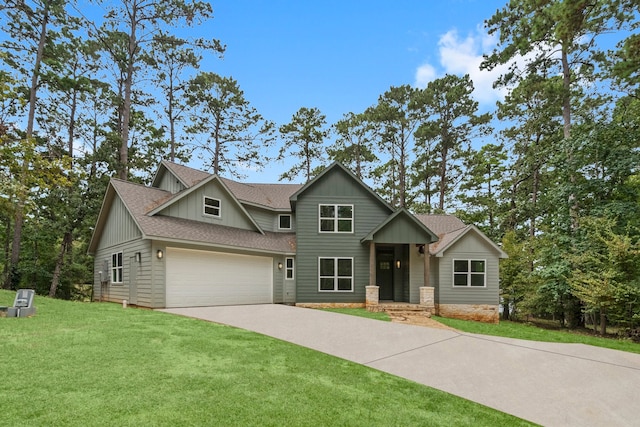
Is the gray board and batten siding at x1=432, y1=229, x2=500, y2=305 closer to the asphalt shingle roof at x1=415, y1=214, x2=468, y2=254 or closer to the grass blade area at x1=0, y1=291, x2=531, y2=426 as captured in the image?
the asphalt shingle roof at x1=415, y1=214, x2=468, y2=254

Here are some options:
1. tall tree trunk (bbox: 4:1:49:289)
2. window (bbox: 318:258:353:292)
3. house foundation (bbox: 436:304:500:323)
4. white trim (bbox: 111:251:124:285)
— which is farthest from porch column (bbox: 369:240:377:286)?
tall tree trunk (bbox: 4:1:49:289)

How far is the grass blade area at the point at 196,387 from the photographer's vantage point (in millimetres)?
3137

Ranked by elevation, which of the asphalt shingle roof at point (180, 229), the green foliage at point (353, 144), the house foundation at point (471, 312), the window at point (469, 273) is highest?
the green foliage at point (353, 144)

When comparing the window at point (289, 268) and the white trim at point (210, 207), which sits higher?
the white trim at point (210, 207)

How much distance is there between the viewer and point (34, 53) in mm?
17031

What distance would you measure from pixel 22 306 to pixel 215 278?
229 inches

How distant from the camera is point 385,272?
15.9 meters

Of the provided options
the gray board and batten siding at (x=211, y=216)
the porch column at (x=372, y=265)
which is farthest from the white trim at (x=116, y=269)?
the porch column at (x=372, y=265)

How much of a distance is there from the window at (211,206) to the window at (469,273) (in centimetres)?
1060

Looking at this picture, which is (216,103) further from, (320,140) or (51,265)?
(51,265)

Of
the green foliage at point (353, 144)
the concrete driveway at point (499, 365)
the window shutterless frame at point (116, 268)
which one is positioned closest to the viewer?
the concrete driveway at point (499, 365)

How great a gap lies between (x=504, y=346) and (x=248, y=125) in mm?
23294

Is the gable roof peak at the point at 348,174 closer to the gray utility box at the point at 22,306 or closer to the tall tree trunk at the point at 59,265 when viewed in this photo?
the gray utility box at the point at 22,306

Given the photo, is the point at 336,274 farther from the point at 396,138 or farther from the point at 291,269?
the point at 396,138
